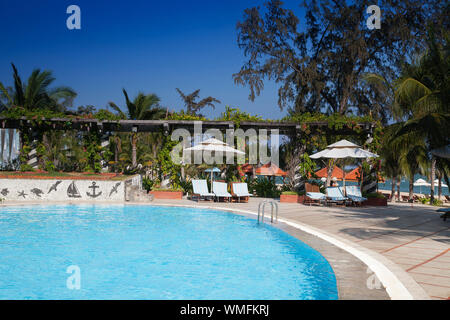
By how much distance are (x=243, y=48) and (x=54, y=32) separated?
13970 mm

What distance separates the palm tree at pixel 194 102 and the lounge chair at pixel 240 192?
1739cm

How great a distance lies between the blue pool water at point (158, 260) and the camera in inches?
176

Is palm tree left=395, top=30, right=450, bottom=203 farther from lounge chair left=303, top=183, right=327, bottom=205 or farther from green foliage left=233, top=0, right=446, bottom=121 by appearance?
green foliage left=233, top=0, right=446, bottom=121

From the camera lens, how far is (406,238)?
6.64m

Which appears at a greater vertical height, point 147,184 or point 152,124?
point 152,124

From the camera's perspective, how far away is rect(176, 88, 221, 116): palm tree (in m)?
30.9

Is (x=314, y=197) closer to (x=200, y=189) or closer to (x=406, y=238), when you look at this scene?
(x=200, y=189)

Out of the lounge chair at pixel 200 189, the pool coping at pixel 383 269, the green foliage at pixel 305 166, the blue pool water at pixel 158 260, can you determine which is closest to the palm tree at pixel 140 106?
the lounge chair at pixel 200 189

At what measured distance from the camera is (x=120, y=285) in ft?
15.4

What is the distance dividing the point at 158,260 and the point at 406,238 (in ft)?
16.3

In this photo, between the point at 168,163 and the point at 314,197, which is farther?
the point at 168,163

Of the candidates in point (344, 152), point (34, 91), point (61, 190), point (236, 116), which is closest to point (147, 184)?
point (61, 190)
